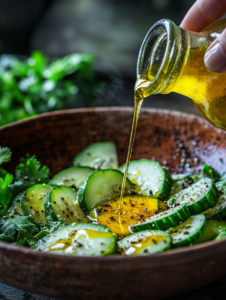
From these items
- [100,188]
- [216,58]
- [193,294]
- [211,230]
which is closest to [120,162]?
[100,188]

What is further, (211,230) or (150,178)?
(150,178)

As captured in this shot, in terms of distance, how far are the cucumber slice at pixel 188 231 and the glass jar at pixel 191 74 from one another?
509 mm

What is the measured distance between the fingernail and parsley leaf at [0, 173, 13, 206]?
1237 millimetres

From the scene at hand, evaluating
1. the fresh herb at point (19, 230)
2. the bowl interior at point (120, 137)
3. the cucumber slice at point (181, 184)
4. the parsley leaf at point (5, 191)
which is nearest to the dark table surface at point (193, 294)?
the fresh herb at point (19, 230)

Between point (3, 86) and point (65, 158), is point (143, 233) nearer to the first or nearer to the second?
point (65, 158)

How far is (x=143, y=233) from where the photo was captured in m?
1.44

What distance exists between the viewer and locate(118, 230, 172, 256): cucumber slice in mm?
1297

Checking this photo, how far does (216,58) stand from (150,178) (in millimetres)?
907

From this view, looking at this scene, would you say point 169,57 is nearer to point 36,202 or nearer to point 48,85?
point 36,202

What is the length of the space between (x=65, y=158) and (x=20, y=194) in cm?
62

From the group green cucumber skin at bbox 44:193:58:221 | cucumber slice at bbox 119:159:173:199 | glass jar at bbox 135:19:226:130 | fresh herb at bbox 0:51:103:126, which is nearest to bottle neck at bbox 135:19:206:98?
glass jar at bbox 135:19:226:130

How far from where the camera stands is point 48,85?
3838 millimetres

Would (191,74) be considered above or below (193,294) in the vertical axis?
above

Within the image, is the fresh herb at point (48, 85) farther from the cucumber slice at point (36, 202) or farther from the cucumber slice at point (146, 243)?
the cucumber slice at point (146, 243)
